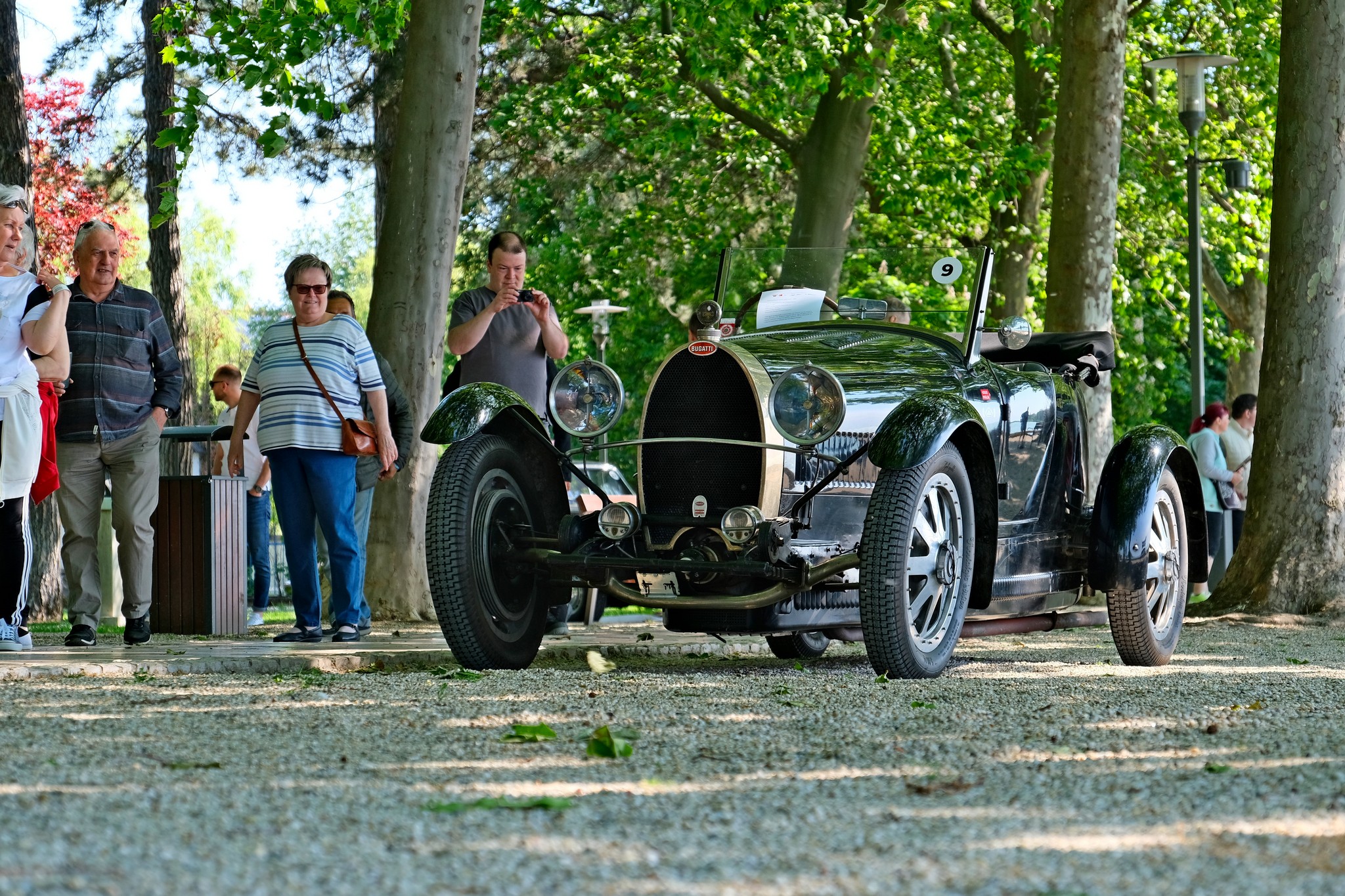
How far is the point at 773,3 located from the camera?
1694 cm

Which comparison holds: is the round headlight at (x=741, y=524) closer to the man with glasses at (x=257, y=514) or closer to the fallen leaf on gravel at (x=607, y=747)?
the fallen leaf on gravel at (x=607, y=747)

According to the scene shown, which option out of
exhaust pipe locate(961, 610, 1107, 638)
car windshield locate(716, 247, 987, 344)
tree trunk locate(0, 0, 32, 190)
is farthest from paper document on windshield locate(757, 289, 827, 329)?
tree trunk locate(0, 0, 32, 190)

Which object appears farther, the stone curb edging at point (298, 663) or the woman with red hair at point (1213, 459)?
the woman with red hair at point (1213, 459)

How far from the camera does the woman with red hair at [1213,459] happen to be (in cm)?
1522

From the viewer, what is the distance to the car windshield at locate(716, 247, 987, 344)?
26.0ft

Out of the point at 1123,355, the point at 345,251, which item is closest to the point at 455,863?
the point at 1123,355

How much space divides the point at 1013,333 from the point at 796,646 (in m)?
1.94

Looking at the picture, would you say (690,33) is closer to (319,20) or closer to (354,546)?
(319,20)

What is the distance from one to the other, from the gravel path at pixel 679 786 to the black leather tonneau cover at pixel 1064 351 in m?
2.23

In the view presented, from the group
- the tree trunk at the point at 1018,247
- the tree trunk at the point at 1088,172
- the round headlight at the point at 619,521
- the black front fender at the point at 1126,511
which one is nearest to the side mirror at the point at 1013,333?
the black front fender at the point at 1126,511

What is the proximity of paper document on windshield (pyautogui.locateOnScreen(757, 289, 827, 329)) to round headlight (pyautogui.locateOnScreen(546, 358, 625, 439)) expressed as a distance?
47.4 inches

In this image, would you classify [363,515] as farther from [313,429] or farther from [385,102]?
[385,102]

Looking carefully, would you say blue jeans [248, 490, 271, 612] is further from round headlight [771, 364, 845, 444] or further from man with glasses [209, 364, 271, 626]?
round headlight [771, 364, 845, 444]

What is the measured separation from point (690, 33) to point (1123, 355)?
1024cm
